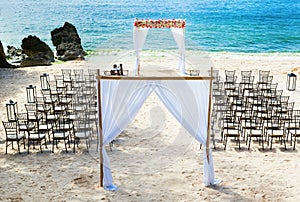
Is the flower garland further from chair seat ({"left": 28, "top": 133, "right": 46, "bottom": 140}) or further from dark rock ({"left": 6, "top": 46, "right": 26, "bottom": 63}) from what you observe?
dark rock ({"left": 6, "top": 46, "right": 26, "bottom": 63})

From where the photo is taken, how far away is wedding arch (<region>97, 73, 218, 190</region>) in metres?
10.2

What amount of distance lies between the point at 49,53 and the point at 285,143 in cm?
2357

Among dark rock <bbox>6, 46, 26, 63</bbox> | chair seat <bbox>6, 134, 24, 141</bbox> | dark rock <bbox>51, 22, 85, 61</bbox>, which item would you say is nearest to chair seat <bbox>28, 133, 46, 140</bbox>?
chair seat <bbox>6, 134, 24, 141</bbox>

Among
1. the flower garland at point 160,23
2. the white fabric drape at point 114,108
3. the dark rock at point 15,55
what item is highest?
the flower garland at point 160,23

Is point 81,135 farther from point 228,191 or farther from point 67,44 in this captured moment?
point 67,44

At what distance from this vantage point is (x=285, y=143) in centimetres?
1283

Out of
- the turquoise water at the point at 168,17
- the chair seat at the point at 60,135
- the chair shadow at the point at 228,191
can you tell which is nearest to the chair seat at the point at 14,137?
the chair seat at the point at 60,135

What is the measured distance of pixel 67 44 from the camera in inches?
1460

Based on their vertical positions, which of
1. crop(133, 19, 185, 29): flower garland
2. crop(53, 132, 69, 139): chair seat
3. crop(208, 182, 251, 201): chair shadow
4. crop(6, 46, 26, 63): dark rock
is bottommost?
crop(208, 182, 251, 201): chair shadow

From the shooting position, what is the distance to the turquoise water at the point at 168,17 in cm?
4969

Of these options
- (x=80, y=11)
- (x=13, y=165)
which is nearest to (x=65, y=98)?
(x=13, y=165)

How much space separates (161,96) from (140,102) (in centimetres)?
53

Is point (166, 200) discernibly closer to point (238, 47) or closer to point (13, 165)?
point (13, 165)

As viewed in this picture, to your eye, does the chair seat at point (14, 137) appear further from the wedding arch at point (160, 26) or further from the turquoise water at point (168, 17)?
the turquoise water at point (168, 17)
